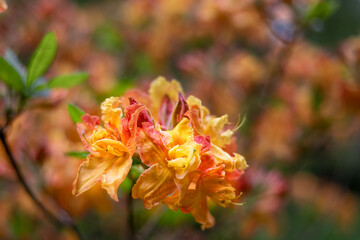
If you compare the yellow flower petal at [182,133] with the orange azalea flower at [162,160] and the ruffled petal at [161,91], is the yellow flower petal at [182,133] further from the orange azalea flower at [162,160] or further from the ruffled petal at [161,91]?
the ruffled petal at [161,91]

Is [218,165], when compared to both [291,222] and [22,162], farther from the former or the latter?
[291,222]

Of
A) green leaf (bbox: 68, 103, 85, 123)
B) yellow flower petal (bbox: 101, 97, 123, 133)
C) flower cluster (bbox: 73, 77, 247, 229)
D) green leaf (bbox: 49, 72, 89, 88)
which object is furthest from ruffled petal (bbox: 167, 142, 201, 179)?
green leaf (bbox: 49, 72, 89, 88)

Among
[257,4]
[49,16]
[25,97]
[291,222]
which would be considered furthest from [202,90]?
[291,222]

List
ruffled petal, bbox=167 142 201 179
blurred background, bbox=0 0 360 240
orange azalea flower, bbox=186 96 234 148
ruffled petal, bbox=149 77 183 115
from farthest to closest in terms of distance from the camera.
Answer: blurred background, bbox=0 0 360 240
ruffled petal, bbox=149 77 183 115
orange azalea flower, bbox=186 96 234 148
ruffled petal, bbox=167 142 201 179

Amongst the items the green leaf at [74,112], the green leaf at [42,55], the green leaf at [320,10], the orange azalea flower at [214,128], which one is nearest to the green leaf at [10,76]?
the green leaf at [42,55]

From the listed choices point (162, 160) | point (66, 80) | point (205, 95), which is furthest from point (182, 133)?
point (205, 95)

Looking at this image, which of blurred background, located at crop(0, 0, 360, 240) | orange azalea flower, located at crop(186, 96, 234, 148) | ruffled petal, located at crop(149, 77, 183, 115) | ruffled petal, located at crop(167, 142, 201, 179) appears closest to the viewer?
ruffled petal, located at crop(167, 142, 201, 179)

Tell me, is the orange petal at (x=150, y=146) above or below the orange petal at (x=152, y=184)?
above

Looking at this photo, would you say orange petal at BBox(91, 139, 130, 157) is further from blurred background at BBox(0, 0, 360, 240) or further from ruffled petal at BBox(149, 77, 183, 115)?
blurred background at BBox(0, 0, 360, 240)
